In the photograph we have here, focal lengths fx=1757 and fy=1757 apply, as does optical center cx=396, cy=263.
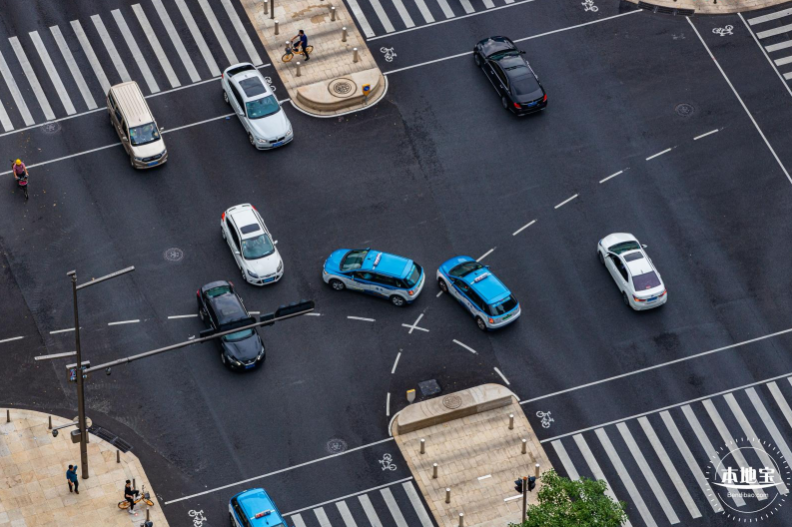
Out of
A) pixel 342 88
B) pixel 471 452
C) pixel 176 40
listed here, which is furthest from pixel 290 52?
pixel 471 452

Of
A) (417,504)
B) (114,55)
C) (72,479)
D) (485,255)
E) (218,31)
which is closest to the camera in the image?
(72,479)

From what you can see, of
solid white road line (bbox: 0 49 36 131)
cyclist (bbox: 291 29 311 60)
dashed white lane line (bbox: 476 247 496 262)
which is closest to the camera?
dashed white lane line (bbox: 476 247 496 262)

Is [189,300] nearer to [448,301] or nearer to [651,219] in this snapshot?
[448,301]

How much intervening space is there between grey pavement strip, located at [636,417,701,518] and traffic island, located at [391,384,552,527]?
5520 mm

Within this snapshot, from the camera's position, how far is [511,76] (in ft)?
331

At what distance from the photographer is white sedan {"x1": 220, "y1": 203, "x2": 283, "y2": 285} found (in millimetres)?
92875

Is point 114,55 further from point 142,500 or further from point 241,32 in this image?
point 142,500

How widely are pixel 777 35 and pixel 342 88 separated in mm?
26949

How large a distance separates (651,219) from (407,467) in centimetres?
2101

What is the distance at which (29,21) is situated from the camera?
339 feet

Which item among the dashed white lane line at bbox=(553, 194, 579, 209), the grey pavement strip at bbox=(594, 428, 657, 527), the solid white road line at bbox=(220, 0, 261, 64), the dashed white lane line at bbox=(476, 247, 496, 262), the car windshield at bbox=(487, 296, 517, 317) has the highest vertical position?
the solid white road line at bbox=(220, 0, 261, 64)

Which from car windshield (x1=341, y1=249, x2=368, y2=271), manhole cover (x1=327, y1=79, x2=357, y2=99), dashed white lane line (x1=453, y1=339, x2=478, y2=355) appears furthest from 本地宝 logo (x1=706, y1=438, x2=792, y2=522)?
manhole cover (x1=327, y1=79, x2=357, y2=99)

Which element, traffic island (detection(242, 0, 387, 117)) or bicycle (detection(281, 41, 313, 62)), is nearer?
traffic island (detection(242, 0, 387, 117))

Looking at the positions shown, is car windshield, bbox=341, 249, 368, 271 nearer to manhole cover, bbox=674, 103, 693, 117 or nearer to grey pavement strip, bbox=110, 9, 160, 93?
grey pavement strip, bbox=110, 9, 160, 93
